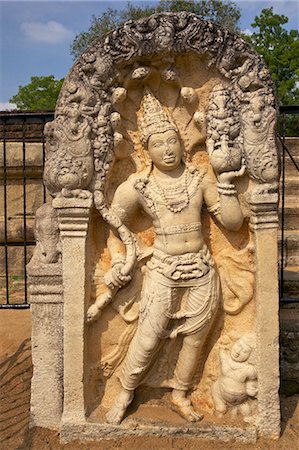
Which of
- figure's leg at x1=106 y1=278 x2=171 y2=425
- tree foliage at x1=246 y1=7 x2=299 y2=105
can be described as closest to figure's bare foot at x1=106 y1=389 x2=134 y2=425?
figure's leg at x1=106 y1=278 x2=171 y2=425

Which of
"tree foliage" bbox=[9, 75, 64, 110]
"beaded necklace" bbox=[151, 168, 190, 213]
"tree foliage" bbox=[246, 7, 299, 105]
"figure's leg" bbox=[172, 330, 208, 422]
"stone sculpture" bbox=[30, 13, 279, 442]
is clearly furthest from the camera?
"tree foliage" bbox=[9, 75, 64, 110]

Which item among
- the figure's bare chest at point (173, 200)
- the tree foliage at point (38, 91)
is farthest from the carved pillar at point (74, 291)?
the tree foliage at point (38, 91)

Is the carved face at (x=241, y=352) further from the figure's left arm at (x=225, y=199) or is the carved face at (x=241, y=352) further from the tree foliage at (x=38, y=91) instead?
the tree foliage at (x=38, y=91)

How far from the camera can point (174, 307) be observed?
3275 millimetres

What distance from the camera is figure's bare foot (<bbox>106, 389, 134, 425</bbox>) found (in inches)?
129

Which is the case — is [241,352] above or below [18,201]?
below

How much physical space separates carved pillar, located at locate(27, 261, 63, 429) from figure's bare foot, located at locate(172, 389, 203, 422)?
812 mm

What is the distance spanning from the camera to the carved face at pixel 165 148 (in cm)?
317

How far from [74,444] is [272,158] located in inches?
90.9

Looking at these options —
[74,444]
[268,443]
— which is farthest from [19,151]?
[268,443]

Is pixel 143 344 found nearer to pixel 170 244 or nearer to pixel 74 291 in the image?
pixel 74 291

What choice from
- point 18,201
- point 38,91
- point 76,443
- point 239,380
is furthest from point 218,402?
point 38,91

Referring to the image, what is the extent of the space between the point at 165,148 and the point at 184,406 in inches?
70.2

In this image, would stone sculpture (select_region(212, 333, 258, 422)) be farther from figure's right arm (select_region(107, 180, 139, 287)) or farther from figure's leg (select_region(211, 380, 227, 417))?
figure's right arm (select_region(107, 180, 139, 287))
